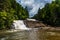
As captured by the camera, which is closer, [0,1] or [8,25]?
[8,25]

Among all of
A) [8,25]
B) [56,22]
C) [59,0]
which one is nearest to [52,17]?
[56,22]

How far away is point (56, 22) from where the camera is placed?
2815 inches

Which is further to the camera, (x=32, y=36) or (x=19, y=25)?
(x=19, y=25)

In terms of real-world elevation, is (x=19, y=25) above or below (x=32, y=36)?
below

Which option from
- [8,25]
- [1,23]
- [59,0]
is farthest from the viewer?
[59,0]

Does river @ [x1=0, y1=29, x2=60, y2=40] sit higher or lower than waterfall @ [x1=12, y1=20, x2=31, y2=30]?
higher

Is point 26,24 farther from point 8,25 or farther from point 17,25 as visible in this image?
point 8,25

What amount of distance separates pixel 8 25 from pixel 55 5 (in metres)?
24.3

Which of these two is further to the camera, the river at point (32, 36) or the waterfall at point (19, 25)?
the waterfall at point (19, 25)

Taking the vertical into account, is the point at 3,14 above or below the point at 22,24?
above

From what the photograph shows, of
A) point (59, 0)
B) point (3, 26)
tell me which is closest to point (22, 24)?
point (3, 26)

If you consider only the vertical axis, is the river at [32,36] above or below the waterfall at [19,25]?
above

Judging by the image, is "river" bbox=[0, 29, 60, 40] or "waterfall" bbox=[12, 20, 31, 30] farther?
"waterfall" bbox=[12, 20, 31, 30]

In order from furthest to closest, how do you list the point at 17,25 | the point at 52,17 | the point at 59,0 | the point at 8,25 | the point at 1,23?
the point at 59,0 < the point at 52,17 < the point at 17,25 < the point at 8,25 < the point at 1,23
